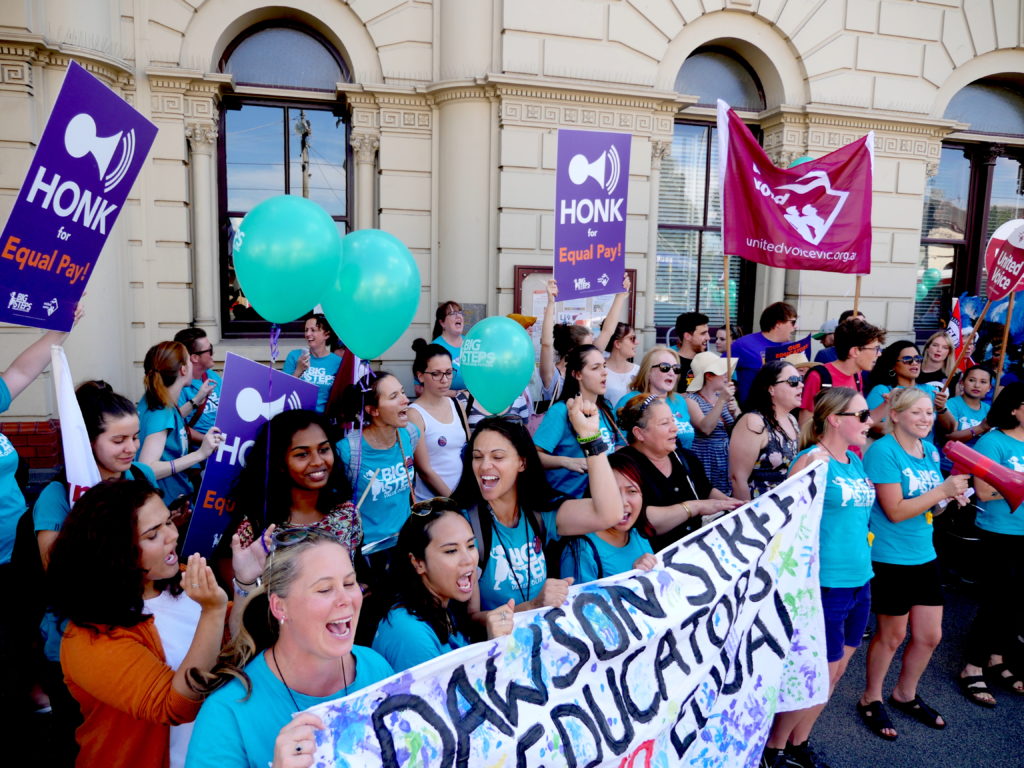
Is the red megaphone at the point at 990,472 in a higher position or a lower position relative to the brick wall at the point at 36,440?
higher

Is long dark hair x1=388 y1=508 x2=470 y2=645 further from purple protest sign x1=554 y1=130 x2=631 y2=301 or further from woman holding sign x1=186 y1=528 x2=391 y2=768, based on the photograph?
purple protest sign x1=554 y1=130 x2=631 y2=301

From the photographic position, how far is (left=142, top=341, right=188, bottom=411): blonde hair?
3.99 m

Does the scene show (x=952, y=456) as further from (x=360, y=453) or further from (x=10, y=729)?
(x=10, y=729)

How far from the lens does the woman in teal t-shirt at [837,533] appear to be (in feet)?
10.8

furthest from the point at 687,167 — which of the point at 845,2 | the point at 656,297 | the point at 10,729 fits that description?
the point at 10,729

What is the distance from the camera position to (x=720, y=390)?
5.00 metres

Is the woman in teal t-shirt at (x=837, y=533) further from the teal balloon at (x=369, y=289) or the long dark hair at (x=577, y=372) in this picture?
the teal balloon at (x=369, y=289)

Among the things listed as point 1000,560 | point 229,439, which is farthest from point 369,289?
point 1000,560

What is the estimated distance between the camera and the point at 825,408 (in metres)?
3.41

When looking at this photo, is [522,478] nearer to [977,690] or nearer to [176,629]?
[176,629]

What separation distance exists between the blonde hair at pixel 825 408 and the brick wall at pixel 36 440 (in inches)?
248

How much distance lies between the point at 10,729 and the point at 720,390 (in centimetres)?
438

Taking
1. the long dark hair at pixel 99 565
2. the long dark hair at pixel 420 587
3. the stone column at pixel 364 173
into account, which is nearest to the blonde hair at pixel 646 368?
the long dark hair at pixel 420 587

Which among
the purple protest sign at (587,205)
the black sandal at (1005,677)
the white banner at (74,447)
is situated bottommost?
the black sandal at (1005,677)
